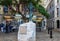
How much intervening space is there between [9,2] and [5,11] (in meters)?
17.0

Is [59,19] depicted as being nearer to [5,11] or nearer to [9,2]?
[5,11]

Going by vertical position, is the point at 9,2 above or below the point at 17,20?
above

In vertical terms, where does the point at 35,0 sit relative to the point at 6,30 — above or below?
above

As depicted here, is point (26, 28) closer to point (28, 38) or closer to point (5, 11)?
point (28, 38)

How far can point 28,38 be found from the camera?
Answer: 34.9 feet

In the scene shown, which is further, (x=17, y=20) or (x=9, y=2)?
(x=17, y=20)

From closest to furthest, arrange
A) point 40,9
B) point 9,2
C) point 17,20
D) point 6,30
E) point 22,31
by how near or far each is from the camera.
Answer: point 22,31
point 9,2
point 40,9
point 6,30
point 17,20

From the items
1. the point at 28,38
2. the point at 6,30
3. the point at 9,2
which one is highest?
the point at 9,2

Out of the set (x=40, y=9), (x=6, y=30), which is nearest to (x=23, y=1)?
(x=40, y=9)

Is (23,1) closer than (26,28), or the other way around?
(26,28)

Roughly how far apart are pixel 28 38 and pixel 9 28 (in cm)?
2353

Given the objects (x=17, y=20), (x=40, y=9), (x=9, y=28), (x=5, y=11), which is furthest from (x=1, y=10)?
(x=40, y=9)

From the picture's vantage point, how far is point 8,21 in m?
39.9

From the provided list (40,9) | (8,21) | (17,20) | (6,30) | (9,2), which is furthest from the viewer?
(17,20)
